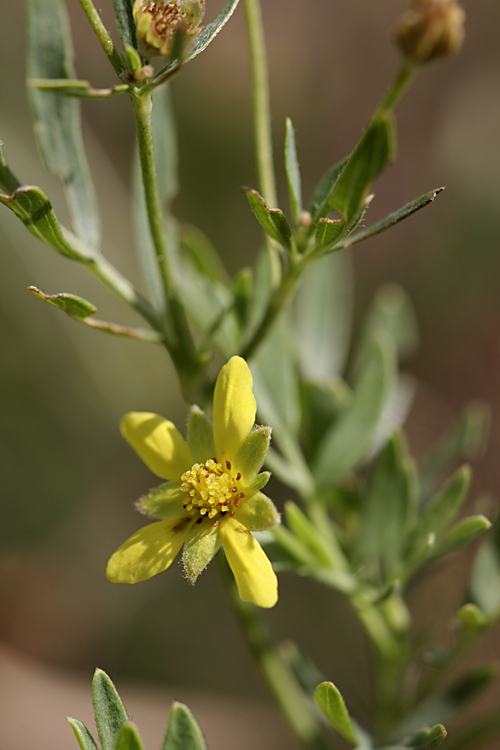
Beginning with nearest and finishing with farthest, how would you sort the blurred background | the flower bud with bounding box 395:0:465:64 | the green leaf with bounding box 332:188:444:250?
the flower bud with bounding box 395:0:465:64, the green leaf with bounding box 332:188:444:250, the blurred background

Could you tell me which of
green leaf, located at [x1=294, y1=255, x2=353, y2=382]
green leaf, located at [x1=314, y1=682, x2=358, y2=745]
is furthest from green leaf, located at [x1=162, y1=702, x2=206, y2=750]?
green leaf, located at [x1=294, y1=255, x2=353, y2=382]

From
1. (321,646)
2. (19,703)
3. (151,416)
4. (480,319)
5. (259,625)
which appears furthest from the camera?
(480,319)

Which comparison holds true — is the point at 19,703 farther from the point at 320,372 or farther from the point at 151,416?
the point at 151,416

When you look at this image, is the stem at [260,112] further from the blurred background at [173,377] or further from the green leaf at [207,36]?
the blurred background at [173,377]

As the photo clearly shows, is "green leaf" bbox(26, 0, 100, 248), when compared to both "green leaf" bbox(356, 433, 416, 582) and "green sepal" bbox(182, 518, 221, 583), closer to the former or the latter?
"green sepal" bbox(182, 518, 221, 583)

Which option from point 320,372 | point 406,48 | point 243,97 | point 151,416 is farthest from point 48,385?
point 406,48

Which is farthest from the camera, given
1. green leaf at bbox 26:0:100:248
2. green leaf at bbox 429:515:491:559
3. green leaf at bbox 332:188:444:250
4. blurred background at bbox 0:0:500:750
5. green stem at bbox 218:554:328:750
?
blurred background at bbox 0:0:500:750
